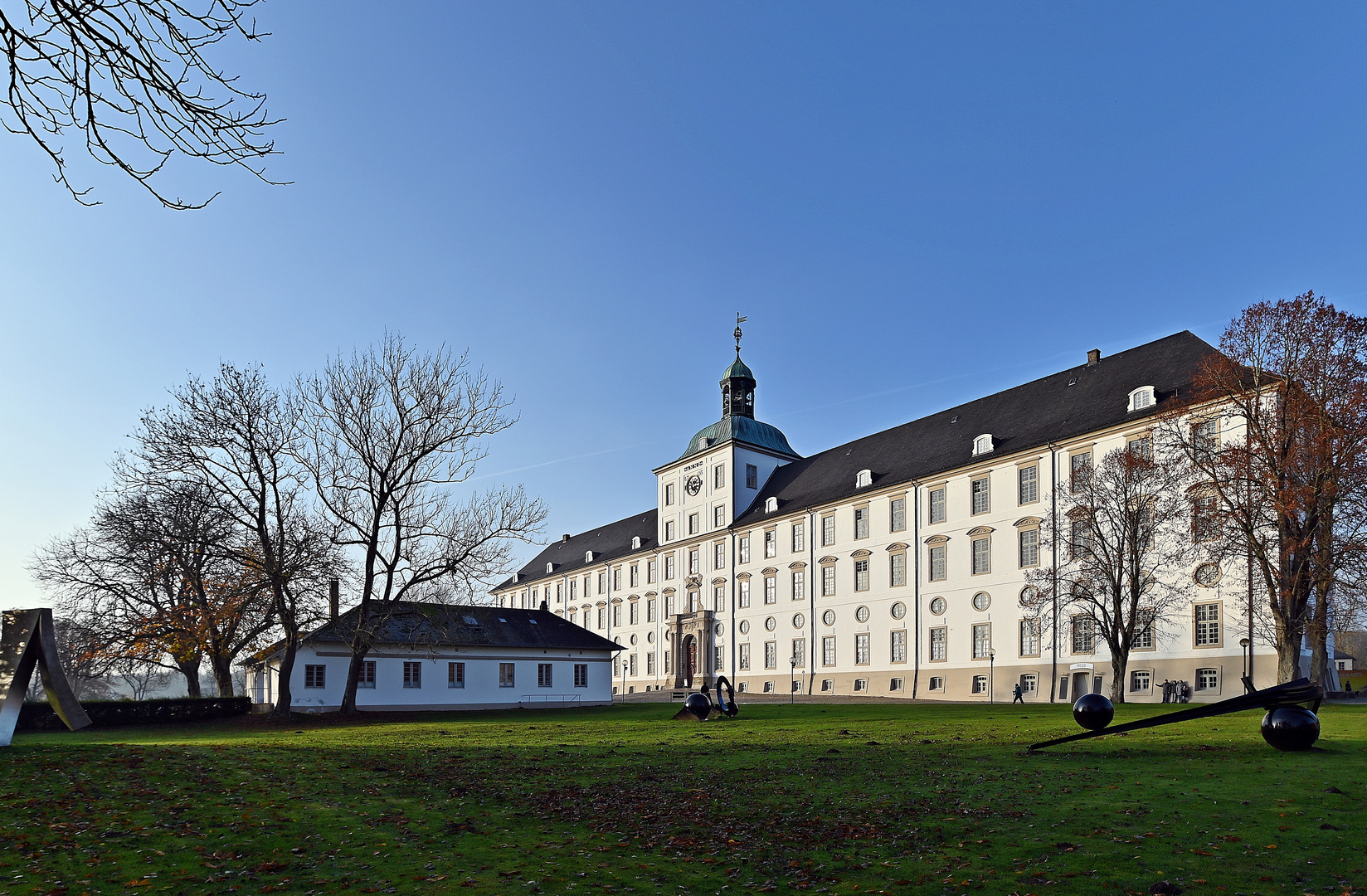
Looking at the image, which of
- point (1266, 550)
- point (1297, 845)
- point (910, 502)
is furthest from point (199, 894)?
point (910, 502)

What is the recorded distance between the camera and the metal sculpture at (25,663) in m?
17.1

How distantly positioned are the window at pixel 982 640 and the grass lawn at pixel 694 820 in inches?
1099

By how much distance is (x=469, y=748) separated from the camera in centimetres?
2041

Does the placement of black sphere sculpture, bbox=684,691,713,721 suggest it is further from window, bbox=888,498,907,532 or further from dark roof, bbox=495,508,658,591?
dark roof, bbox=495,508,658,591

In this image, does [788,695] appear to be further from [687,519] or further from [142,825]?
[142,825]

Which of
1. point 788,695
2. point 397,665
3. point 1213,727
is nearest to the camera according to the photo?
point 1213,727

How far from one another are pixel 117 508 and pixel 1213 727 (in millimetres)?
38489

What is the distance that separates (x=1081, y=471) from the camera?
40.1 meters

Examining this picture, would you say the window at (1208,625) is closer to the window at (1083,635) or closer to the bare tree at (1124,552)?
the bare tree at (1124,552)

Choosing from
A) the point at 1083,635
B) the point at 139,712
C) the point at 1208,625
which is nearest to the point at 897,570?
the point at 1083,635

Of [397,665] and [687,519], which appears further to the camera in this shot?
[687,519]

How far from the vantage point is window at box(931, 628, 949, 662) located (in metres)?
48.8

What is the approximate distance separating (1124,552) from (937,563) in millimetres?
13885

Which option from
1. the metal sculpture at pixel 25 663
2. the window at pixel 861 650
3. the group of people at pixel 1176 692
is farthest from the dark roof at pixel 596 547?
the metal sculpture at pixel 25 663
